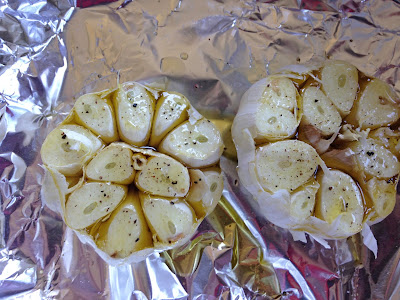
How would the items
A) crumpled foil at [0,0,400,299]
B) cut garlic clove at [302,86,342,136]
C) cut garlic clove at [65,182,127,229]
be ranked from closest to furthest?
cut garlic clove at [65,182,127,229], cut garlic clove at [302,86,342,136], crumpled foil at [0,0,400,299]

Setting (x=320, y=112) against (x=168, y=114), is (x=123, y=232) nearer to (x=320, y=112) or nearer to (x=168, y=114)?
(x=168, y=114)

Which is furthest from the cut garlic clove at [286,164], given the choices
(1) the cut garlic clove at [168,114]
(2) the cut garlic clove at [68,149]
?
(2) the cut garlic clove at [68,149]

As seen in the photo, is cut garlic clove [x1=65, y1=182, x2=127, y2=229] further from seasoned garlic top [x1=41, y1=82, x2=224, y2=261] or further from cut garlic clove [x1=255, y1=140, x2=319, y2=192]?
cut garlic clove [x1=255, y1=140, x2=319, y2=192]

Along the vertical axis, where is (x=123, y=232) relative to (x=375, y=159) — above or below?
below

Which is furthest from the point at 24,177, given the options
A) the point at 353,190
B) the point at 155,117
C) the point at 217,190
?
the point at 353,190

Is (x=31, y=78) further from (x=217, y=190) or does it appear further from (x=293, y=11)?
(x=293, y=11)

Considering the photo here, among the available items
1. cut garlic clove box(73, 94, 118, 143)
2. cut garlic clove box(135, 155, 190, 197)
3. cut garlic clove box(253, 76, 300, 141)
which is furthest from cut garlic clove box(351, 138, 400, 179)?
cut garlic clove box(73, 94, 118, 143)

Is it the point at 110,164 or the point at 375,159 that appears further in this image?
the point at 375,159

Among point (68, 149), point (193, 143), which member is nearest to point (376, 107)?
point (193, 143)
